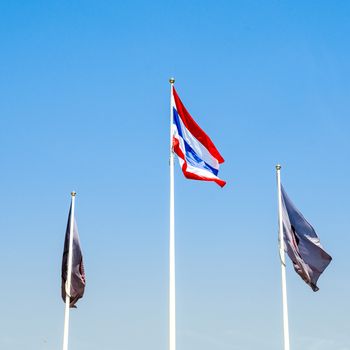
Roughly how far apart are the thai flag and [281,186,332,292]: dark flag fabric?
664 centimetres

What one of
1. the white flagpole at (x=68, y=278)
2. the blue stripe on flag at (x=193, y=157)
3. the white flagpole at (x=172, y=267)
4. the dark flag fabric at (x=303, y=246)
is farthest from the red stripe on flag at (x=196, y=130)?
the white flagpole at (x=68, y=278)

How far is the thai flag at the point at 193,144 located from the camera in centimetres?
2605

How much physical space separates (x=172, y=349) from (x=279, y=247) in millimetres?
10007

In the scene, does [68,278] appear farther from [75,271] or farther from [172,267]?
[172,267]

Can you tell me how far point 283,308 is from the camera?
30.5m

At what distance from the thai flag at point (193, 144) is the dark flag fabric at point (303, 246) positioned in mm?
6637

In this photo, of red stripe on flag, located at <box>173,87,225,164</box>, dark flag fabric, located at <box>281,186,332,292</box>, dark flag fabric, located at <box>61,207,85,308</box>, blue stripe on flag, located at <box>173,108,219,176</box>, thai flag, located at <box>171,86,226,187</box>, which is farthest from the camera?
dark flag fabric, located at <box>61,207,85,308</box>

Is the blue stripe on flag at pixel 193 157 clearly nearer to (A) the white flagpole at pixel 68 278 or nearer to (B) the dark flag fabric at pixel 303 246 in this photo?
(B) the dark flag fabric at pixel 303 246

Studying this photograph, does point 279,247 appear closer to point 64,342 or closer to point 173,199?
point 173,199

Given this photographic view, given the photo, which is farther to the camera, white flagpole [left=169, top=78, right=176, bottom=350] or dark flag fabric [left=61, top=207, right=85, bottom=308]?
dark flag fabric [left=61, top=207, right=85, bottom=308]

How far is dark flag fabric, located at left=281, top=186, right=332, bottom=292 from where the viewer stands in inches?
1198

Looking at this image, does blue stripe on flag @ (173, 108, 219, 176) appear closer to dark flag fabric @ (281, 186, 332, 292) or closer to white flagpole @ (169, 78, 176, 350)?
white flagpole @ (169, 78, 176, 350)

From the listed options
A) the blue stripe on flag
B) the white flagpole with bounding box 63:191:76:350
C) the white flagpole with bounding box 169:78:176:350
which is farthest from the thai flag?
the white flagpole with bounding box 63:191:76:350

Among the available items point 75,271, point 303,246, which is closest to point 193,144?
point 303,246
